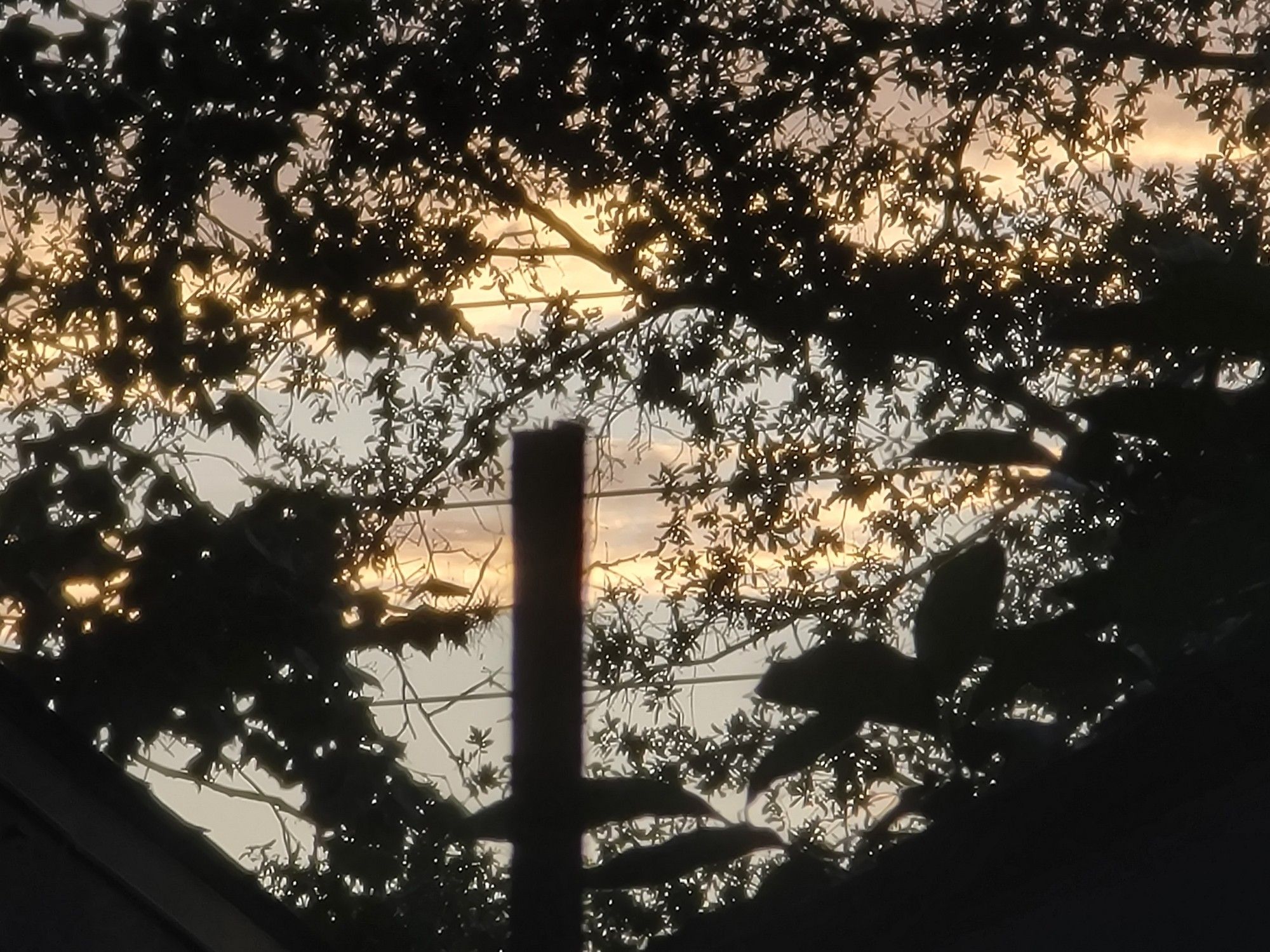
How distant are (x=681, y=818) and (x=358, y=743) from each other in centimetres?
400

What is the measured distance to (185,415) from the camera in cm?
746

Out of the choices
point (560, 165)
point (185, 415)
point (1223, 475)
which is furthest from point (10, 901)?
point (560, 165)

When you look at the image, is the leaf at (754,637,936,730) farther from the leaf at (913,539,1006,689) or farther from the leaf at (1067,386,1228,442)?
the leaf at (1067,386,1228,442)

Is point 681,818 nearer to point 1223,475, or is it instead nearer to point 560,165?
point 1223,475

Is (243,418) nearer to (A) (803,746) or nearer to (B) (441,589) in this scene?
(B) (441,589)

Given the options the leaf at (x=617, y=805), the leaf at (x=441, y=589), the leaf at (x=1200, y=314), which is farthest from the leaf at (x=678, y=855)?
the leaf at (x=441, y=589)

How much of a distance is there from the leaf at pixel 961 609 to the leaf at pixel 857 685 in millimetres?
22

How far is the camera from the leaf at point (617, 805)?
1.16 m

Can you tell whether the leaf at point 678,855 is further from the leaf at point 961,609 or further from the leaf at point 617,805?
the leaf at point 961,609

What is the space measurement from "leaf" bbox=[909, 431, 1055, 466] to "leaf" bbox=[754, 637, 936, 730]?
237mm

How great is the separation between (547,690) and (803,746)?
9.1 inches

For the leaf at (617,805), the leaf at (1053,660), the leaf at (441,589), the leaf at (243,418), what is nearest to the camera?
the leaf at (617,805)

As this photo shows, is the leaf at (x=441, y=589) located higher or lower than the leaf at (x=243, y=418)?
lower

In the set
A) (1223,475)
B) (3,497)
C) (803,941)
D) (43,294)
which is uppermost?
(43,294)
